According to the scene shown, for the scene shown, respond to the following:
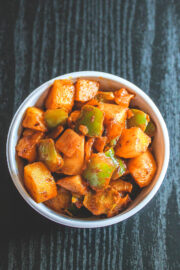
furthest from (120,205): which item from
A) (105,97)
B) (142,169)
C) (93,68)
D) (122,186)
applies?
(93,68)

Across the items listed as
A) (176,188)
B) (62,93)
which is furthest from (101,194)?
(176,188)

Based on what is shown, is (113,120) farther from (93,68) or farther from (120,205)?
(93,68)

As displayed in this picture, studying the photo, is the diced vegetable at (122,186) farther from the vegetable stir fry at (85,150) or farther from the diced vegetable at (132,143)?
the diced vegetable at (132,143)

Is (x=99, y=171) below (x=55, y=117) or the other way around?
below

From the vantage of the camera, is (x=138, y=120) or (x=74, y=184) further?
(x=138, y=120)

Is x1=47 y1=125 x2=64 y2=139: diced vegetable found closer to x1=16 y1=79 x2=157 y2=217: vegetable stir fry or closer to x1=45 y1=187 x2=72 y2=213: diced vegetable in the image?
x1=16 y1=79 x2=157 y2=217: vegetable stir fry

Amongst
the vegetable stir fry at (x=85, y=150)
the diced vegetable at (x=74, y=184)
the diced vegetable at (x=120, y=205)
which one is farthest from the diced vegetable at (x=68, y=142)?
the diced vegetable at (x=120, y=205)

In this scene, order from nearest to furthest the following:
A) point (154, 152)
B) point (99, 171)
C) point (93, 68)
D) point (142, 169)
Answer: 1. point (99, 171)
2. point (142, 169)
3. point (154, 152)
4. point (93, 68)
